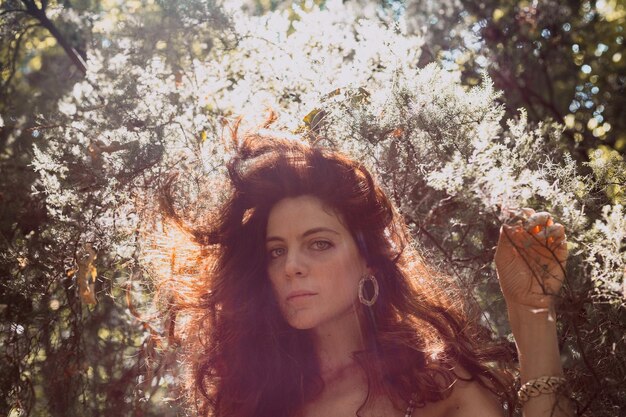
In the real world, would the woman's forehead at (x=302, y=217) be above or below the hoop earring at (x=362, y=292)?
above

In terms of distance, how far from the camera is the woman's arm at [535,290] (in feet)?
6.73

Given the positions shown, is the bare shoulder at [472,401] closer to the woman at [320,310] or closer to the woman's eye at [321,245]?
the woman at [320,310]

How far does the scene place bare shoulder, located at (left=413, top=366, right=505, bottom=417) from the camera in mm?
2486

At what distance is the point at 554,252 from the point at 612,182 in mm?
395

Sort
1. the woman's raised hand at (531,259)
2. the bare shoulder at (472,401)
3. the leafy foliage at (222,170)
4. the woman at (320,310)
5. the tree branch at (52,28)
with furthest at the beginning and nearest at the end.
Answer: the tree branch at (52,28), the woman at (320,310), the bare shoulder at (472,401), the leafy foliage at (222,170), the woman's raised hand at (531,259)

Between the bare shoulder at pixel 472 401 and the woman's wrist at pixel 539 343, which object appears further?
the bare shoulder at pixel 472 401

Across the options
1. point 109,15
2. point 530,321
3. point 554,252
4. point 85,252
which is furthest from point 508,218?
point 109,15

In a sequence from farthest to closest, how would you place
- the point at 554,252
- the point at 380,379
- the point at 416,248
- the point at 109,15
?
the point at 109,15 → the point at 416,248 → the point at 380,379 → the point at 554,252

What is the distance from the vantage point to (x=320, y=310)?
8.84ft

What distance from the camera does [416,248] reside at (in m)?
2.90

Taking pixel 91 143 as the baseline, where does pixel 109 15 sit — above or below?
above

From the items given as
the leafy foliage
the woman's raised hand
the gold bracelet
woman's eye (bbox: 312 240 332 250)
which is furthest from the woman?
the woman's raised hand

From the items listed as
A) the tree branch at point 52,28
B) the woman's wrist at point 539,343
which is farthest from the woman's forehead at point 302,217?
the tree branch at point 52,28

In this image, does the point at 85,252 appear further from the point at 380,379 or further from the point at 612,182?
the point at 612,182
